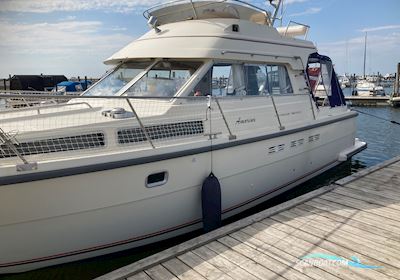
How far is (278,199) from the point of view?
6367mm

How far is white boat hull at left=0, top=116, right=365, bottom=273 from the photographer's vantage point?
357 cm

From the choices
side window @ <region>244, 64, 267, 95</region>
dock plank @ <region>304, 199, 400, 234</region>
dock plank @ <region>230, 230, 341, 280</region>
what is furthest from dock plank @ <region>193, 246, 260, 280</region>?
side window @ <region>244, 64, 267, 95</region>

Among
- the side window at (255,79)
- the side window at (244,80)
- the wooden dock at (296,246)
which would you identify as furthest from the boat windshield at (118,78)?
the wooden dock at (296,246)

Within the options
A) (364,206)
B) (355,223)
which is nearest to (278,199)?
(364,206)

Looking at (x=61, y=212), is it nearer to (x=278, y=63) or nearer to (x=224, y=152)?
(x=224, y=152)

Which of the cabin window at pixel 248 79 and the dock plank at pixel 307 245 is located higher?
the cabin window at pixel 248 79

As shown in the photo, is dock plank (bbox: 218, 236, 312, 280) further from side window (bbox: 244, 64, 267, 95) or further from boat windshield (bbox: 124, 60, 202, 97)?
side window (bbox: 244, 64, 267, 95)

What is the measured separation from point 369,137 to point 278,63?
30.2ft

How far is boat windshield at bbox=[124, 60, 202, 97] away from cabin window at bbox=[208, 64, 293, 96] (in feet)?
1.46

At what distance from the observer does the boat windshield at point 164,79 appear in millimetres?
5277

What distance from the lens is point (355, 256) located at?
12.1ft

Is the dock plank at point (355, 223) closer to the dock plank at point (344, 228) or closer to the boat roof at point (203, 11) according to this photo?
the dock plank at point (344, 228)

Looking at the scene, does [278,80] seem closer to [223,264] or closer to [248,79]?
[248,79]

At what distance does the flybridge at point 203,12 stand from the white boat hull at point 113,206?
2.56 meters
